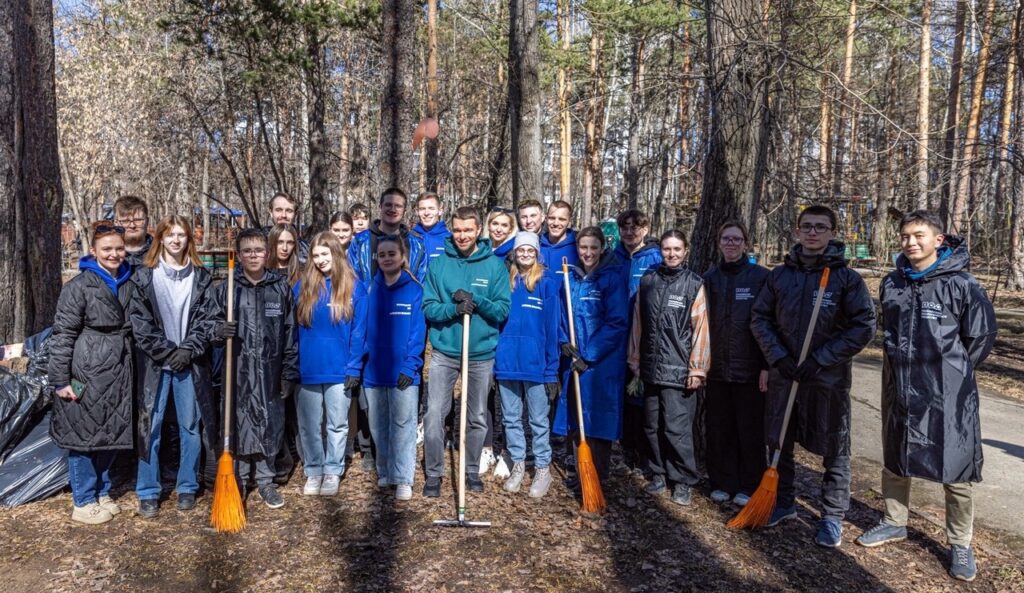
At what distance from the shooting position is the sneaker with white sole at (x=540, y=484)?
4.83m

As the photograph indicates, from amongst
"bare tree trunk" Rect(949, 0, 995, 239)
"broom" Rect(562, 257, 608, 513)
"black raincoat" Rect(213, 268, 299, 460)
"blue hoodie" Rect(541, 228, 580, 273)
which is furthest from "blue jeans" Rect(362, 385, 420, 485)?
"bare tree trunk" Rect(949, 0, 995, 239)

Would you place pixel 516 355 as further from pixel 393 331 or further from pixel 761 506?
pixel 761 506

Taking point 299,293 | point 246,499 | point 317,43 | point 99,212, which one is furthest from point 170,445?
point 99,212

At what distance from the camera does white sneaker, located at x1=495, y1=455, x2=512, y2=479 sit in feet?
17.0

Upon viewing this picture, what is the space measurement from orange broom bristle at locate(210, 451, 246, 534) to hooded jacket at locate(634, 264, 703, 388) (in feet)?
9.53

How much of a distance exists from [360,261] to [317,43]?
8390 millimetres

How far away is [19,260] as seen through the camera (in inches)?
215

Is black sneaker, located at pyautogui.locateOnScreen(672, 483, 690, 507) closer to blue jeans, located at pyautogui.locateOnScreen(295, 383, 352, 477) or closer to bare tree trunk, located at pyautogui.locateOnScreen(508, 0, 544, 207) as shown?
blue jeans, located at pyautogui.locateOnScreen(295, 383, 352, 477)

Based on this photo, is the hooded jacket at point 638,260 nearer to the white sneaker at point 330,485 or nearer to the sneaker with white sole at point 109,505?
the white sneaker at point 330,485

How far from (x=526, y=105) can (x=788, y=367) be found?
18.9 feet

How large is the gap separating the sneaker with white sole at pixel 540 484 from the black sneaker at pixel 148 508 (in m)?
2.57

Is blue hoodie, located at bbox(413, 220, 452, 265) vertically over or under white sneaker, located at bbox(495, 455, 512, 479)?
over

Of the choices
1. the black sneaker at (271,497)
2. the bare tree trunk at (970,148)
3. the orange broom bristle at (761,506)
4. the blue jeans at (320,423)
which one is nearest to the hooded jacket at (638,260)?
the orange broom bristle at (761,506)

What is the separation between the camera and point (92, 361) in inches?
161
